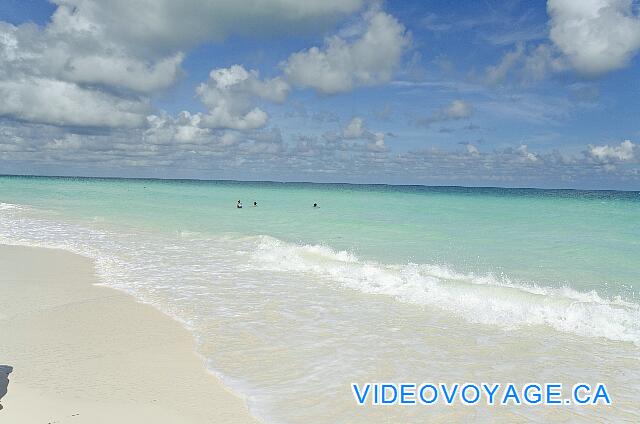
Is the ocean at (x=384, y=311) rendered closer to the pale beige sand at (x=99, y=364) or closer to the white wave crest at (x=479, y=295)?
the white wave crest at (x=479, y=295)

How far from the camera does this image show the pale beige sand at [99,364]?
16.8 ft

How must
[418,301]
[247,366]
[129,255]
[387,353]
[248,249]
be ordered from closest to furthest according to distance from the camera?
[247,366]
[387,353]
[418,301]
[129,255]
[248,249]

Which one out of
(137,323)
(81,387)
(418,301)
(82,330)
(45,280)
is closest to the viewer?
(81,387)

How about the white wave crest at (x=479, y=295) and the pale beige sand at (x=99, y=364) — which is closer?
the pale beige sand at (x=99, y=364)

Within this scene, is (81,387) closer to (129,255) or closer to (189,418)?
(189,418)

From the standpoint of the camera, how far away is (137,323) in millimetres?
8375

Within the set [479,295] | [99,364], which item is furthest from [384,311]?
[99,364]

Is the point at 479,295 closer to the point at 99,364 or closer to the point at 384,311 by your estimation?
the point at 384,311

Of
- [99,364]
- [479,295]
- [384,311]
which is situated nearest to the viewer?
[99,364]

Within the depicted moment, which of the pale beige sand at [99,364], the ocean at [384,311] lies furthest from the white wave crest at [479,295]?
the pale beige sand at [99,364]

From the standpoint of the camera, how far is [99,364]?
6.39 meters

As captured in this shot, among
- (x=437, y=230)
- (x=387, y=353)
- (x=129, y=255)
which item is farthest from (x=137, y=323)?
(x=437, y=230)

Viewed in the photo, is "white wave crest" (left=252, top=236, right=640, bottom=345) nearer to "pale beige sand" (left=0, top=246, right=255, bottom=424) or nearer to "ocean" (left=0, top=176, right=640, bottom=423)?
"ocean" (left=0, top=176, right=640, bottom=423)

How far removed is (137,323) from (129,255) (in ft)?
26.1
